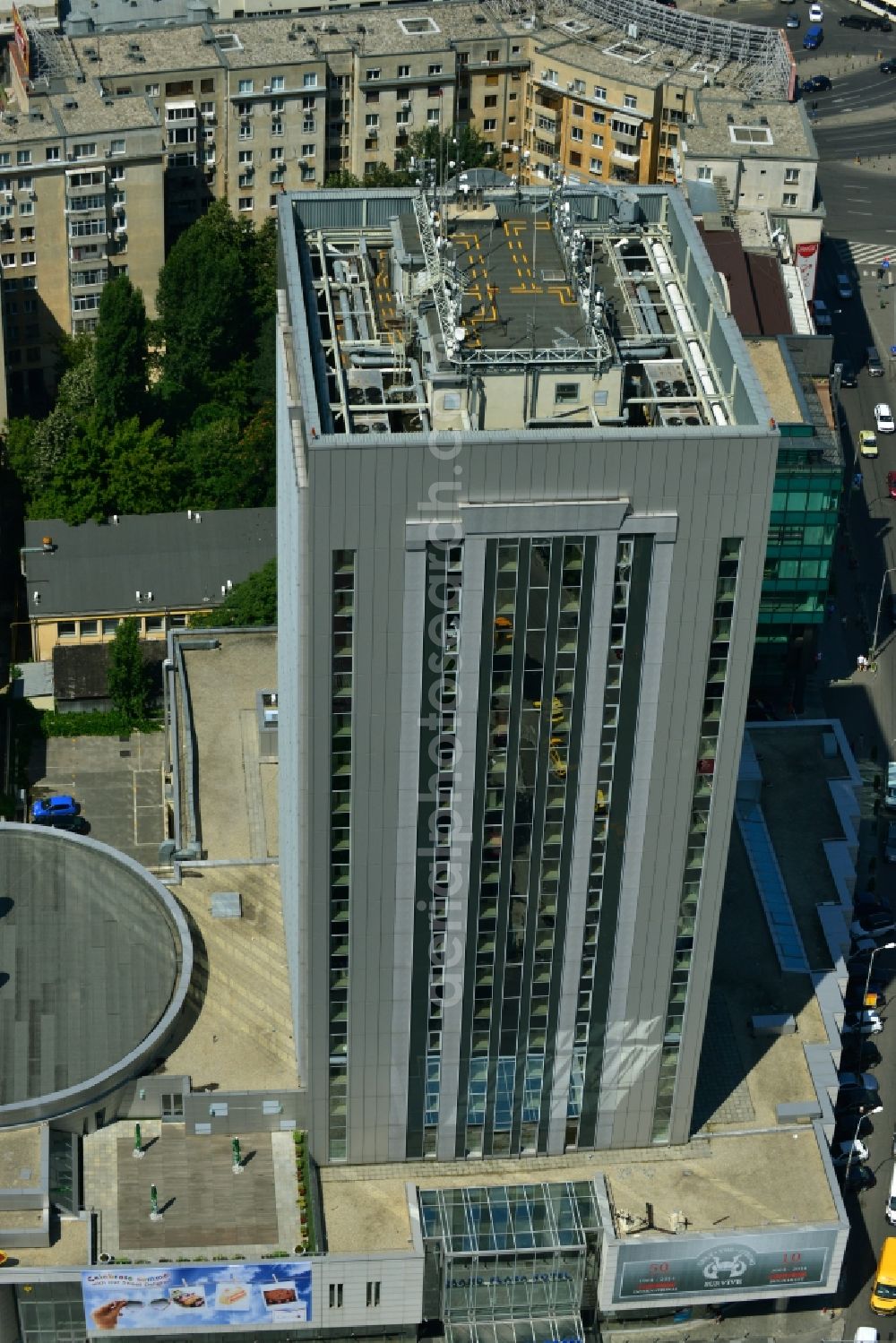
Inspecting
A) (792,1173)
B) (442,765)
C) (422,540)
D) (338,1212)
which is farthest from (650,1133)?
(422,540)

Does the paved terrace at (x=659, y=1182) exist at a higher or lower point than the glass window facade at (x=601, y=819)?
lower

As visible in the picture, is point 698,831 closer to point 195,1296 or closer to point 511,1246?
point 511,1246

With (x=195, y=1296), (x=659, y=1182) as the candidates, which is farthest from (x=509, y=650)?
(x=195, y=1296)

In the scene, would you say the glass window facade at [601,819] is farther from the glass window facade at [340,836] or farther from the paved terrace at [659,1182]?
the glass window facade at [340,836]

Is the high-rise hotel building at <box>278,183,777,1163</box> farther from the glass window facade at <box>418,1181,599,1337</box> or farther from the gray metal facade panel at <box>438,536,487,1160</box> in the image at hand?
the glass window facade at <box>418,1181,599,1337</box>

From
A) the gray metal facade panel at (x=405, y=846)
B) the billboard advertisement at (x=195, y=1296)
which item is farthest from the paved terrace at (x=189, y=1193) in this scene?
the gray metal facade panel at (x=405, y=846)

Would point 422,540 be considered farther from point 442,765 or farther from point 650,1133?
point 650,1133
